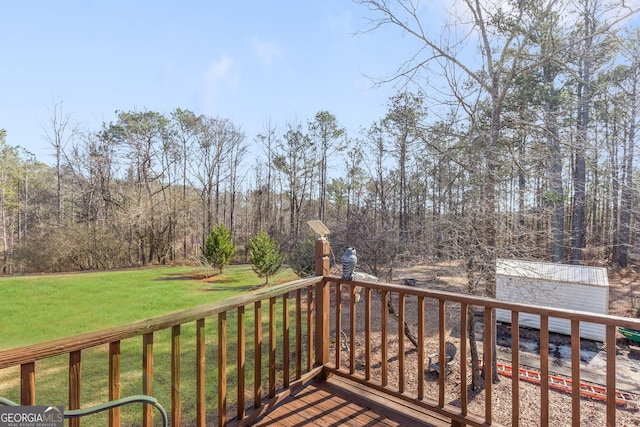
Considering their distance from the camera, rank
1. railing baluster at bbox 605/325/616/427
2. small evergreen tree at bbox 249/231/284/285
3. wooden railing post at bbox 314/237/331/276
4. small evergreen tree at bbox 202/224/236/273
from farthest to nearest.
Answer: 1. small evergreen tree at bbox 202/224/236/273
2. small evergreen tree at bbox 249/231/284/285
3. wooden railing post at bbox 314/237/331/276
4. railing baluster at bbox 605/325/616/427

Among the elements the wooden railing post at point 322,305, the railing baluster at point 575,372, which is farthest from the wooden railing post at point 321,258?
the railing baluster at point 575,372

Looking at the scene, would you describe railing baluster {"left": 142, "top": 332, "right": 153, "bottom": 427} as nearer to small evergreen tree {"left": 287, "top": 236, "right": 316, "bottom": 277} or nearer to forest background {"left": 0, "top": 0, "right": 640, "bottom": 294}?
forest background {"left": 0, "top": 0, "right": 640, "bottom": 294}

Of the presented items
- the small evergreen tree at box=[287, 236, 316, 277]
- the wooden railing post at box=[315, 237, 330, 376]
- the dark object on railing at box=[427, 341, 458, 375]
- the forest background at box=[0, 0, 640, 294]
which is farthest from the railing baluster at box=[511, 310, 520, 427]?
the small evergreen tree at box=[287, 236, 316, 277]

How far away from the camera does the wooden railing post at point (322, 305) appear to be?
227 centimetres

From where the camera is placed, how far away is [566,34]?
14.4ft

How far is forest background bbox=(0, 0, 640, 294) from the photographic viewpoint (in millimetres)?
4250

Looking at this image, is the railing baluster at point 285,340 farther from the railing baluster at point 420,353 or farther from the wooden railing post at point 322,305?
the railing baluster at point 420,353

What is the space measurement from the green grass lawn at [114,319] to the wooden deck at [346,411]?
1933mm

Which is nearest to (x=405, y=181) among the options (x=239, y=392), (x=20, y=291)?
(x=239, y=392)

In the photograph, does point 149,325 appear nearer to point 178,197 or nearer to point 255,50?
point 255,50

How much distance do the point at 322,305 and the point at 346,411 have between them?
0.68m

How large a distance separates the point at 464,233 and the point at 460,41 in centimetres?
279

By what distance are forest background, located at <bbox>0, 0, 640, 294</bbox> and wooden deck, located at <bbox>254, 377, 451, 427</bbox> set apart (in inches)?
98.7

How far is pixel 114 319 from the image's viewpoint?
6.41 metres
